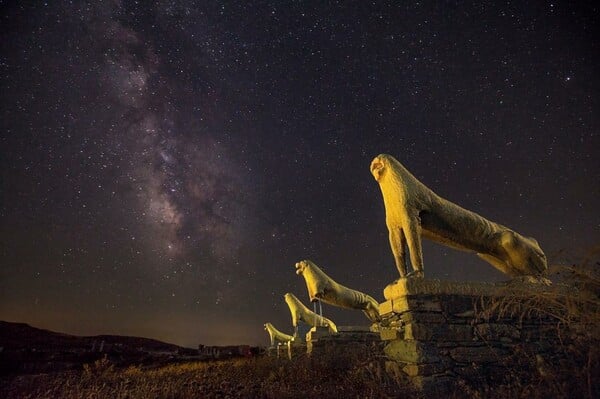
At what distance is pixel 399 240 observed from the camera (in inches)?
214

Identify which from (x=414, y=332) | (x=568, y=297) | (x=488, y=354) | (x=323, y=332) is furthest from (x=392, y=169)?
(x=323, y=332)

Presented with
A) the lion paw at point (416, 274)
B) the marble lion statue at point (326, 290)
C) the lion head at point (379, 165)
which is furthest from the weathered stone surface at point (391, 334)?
the marble lion statue at point (326, 290)

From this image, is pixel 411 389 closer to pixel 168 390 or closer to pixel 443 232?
pixel 443 232

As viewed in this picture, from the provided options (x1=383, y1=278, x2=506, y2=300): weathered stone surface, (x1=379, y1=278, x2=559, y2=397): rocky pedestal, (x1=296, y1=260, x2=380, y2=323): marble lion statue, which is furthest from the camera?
(x1=296, y1=260, x2=380, y2=323): marble lion statue

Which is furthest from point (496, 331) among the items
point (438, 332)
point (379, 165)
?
point (379, 165)

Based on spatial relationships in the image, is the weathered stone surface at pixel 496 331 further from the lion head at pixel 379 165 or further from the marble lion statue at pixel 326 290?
the marble lion statue at pixel 326 290

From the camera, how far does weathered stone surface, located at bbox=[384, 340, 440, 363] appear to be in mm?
4227

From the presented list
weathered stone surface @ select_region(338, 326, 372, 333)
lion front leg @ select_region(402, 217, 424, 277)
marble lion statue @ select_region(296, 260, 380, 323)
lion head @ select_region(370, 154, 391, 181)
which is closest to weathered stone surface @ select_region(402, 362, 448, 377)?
lion front leg @ select_region(402, 217, 424, 277)

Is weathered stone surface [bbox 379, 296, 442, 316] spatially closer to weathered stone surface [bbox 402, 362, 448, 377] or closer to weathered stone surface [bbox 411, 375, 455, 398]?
weathered stone surface [bbox 402, 362, 448, 377]

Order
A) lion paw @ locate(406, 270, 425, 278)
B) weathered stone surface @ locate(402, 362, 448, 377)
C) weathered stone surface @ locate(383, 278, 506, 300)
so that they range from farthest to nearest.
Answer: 1. lion paw @ locate(406, 270, 425, 278)
2. weathered stone surface @ locate(383, 278, 506, 300)
3. weathered stone surface @ locate(402, 362, 448, 377)

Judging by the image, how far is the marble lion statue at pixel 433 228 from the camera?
5.20 meters

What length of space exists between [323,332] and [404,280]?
20.7 ft

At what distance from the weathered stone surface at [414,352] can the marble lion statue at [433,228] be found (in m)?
1.01

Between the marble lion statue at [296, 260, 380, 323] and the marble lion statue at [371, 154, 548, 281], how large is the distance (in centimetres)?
588
